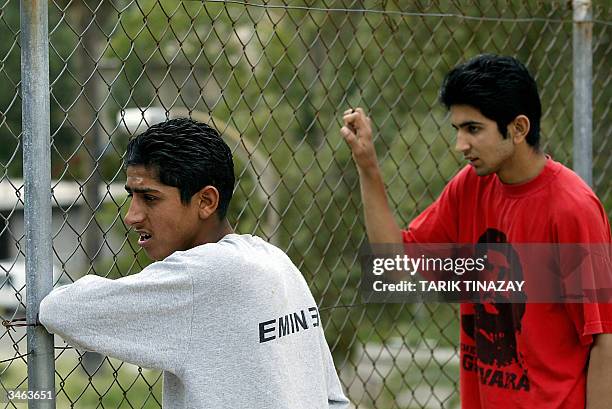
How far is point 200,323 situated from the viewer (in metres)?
1.87

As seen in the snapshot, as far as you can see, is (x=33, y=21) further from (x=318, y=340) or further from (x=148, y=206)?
(x=318, y=340)

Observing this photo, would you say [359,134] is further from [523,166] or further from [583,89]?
[583,89]

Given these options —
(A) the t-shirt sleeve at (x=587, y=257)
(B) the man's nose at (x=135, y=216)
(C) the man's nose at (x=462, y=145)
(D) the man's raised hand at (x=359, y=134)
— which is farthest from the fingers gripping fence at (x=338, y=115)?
(A) the t-shirt sleeve at (x=587, y=257)

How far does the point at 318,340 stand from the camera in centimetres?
213

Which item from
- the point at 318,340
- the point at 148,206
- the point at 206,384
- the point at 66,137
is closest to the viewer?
the point at 206,384

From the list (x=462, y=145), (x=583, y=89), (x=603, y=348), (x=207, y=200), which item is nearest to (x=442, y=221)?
(x=462, y=145)

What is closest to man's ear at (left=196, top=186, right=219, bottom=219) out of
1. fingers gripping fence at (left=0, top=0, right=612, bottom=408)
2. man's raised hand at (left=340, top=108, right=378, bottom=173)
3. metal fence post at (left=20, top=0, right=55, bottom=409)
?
metal fence post at (left=20, top=0, right=55, bottom=409)

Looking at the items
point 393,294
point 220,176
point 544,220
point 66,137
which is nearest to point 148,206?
point 220,176

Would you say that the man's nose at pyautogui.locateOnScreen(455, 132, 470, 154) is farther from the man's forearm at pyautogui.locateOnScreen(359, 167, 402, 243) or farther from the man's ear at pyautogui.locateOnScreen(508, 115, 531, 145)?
the man's forearm at pyautogui.locateOnScreen(359, 167, 402, 243)

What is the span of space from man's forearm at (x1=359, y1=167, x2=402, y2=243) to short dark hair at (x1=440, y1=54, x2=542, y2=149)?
343 millimetres

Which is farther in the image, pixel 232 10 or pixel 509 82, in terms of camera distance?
pixel 232 10

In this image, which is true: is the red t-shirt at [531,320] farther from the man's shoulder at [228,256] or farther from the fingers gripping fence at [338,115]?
the man's shoulder at [228,256]

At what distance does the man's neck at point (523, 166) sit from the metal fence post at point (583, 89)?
72 centimetres

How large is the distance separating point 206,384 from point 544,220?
1.25m
